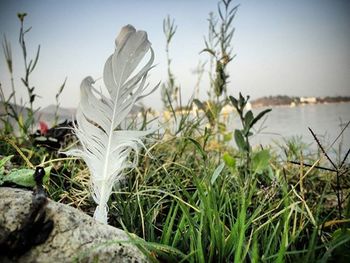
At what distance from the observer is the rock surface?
2.47 feet

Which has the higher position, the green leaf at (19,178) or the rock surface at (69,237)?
the green leaf at (19,178)

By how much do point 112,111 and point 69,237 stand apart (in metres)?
0.57

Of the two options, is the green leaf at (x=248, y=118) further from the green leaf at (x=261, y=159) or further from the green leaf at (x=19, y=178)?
the green leaf at (x=19, y=178)

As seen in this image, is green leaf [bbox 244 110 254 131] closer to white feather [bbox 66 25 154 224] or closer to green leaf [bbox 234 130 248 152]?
green leaf [bbox 234 130 248 152]

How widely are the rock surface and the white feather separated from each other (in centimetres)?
24

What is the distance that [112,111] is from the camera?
1219mm

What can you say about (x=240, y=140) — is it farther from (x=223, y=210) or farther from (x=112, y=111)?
(x=112, y=111)

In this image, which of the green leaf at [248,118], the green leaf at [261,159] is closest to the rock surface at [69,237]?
the green leaf at [261,159]

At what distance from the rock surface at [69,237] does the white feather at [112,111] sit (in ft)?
0.77

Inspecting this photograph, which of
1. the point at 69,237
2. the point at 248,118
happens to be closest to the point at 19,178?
the point at 69,237

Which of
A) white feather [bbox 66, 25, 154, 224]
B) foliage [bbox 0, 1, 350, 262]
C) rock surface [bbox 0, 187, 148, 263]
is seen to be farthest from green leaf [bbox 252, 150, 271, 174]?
rock surface [bbox 0, 187, 148, 263]

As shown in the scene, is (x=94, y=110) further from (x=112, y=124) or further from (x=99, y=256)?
(x=99, y=256)

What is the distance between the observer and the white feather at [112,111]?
113 cm

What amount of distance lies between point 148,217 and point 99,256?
1.59 ft
